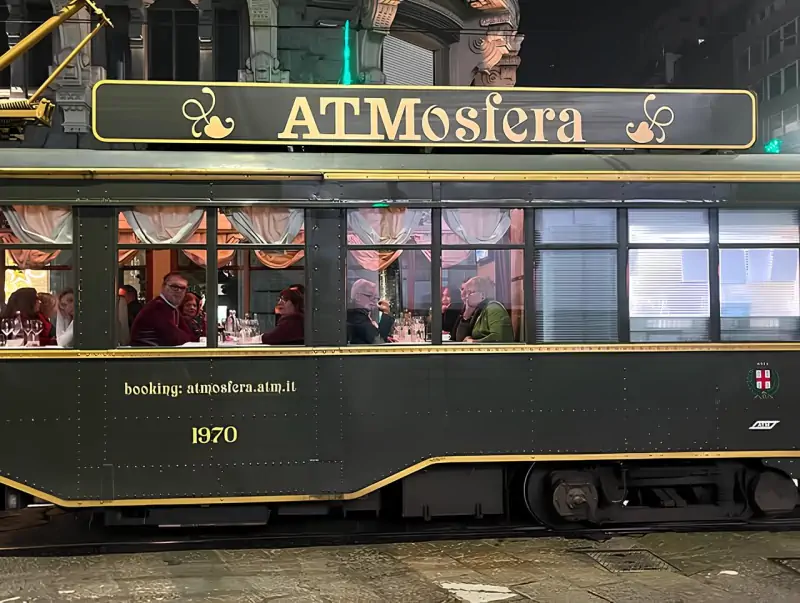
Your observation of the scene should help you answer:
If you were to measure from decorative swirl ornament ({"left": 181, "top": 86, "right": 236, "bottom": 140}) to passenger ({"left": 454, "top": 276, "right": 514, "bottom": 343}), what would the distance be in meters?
2.42

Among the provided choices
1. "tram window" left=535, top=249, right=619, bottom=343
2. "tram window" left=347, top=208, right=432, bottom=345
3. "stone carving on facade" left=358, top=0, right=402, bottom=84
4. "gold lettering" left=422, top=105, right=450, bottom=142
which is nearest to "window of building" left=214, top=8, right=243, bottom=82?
"stone carving on facade" left=358, top=0, right=402, bottom=84

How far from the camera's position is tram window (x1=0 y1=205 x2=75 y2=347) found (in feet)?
18.1

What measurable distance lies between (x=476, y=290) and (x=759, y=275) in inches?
97.4

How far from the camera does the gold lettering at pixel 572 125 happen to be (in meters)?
6.15

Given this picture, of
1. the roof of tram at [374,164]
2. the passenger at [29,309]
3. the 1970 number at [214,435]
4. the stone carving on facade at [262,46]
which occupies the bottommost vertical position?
the 1970 number at [214,435]

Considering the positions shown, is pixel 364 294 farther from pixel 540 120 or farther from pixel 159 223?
pixel 540 120

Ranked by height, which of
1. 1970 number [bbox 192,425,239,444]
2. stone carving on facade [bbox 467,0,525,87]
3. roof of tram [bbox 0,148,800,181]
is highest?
stone carving on facade [bbox 467,0,525,87]

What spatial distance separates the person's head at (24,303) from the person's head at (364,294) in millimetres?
2521

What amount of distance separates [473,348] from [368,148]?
6.38ft

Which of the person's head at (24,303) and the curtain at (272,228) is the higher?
the curtain at (272,228)

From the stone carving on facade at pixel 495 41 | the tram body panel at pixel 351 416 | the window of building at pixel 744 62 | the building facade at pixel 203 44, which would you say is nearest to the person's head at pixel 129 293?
the tram body panel at pixel 351 416

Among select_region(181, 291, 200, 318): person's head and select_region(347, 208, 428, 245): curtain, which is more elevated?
select_region(347, 208, 428, 245): curtain

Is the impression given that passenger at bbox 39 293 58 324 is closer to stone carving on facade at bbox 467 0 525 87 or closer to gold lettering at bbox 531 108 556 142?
gold lettering at bbox 531 108 556 142

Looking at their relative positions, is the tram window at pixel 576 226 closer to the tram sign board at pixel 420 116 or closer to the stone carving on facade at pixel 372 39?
the tram sign board at pixel 420 116
